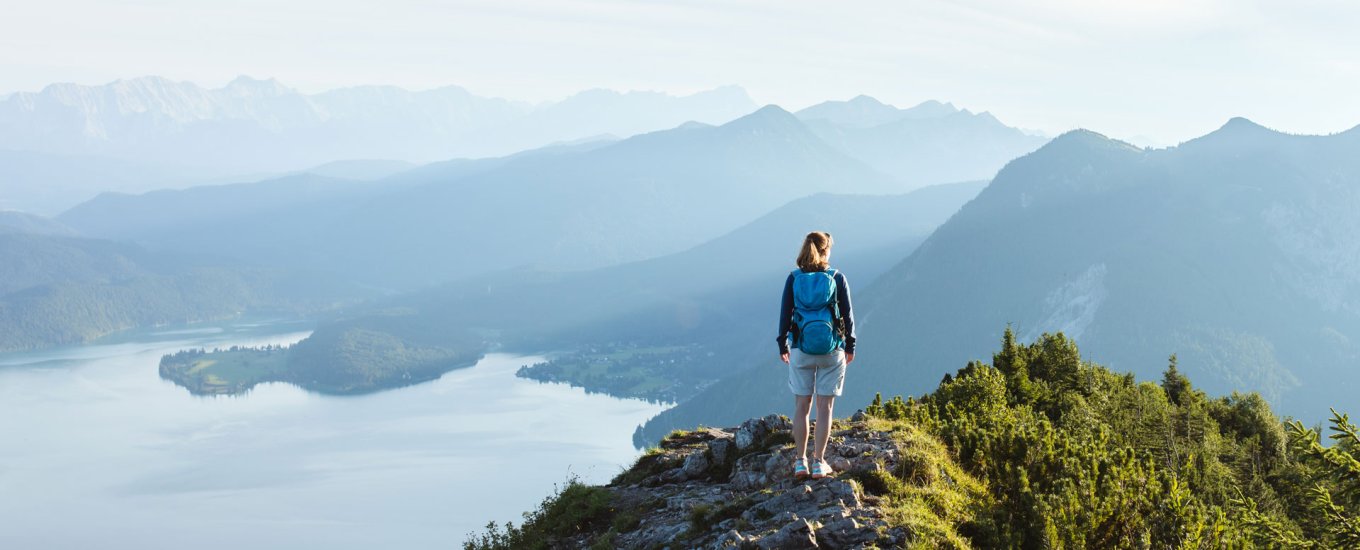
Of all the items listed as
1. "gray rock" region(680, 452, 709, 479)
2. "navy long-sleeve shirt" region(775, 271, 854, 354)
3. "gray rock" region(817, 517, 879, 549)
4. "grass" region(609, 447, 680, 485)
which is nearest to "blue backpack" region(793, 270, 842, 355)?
"navy long-sleeve shirt" region(775, 271, 854, 354)

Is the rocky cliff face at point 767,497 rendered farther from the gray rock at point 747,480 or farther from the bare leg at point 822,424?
the bare leg at point 822,424

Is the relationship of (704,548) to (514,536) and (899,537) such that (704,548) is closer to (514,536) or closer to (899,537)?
(899,537)

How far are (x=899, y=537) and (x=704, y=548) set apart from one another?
3.25 meters

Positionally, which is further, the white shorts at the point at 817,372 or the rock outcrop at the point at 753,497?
the white shorts at the point at 817,372

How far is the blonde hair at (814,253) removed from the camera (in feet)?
44.9

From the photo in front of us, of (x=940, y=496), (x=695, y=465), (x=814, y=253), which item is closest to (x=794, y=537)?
(x=940, y=496)

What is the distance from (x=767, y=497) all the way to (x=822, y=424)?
153 cm

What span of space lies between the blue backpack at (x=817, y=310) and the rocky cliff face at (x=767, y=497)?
2.17 m

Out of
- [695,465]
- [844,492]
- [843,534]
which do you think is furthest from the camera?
[695,465]

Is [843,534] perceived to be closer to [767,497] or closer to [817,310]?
[767,497]

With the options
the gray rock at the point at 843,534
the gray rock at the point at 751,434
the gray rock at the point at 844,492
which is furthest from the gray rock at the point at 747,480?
the gray rock at the point at 843,534

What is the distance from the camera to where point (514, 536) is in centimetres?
1872

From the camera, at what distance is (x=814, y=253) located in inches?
542

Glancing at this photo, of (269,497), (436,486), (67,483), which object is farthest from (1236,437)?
(67,483)
